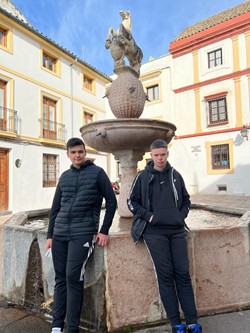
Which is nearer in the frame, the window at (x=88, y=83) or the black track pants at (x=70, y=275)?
the black track pants at (x=70, y=275)

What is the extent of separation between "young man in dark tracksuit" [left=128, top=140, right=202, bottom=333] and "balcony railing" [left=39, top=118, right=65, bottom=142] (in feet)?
46.5

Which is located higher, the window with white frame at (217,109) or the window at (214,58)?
the window at (214,58)

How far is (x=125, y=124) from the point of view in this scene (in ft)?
12.3

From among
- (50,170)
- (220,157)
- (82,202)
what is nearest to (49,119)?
(50,170)

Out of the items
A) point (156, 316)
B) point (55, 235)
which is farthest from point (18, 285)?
point (156, 316)

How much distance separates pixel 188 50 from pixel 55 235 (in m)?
19.6

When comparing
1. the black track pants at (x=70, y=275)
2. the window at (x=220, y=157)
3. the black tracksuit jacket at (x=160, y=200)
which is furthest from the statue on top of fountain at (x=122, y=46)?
the window at (x=220, y=157)

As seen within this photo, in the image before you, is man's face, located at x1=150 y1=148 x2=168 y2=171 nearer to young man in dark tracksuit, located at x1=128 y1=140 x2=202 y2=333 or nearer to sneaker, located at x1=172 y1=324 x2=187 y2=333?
young man in dark tracksuit, located at x1=128 y1=140 x2=202 y2=333

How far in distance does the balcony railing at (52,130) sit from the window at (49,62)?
10.7 ft

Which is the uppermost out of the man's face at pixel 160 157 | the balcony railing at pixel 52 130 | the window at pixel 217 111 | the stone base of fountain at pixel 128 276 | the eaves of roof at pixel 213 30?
the eaves of roof at pixel 213 30

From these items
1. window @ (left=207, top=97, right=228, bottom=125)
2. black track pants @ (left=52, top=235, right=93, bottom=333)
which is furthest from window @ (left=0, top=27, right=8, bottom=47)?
black track pants @ (left=52, top=235, right=93, bottom=333)

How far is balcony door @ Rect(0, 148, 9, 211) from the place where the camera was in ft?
43.0

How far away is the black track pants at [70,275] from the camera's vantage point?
2160 millimetres

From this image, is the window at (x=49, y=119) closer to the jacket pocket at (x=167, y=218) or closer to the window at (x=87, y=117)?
the window at (x=87, y=117)
